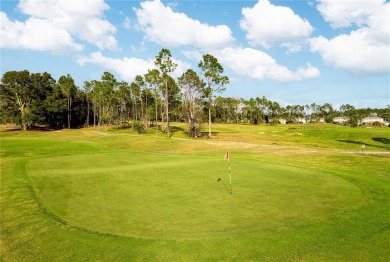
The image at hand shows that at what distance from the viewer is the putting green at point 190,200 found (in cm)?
934

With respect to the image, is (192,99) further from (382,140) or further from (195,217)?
(195,217)

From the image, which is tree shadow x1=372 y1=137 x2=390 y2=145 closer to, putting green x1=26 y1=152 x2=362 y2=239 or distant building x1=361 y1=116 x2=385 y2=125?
putting green x1=26 y1=152 x2=362 y2=239

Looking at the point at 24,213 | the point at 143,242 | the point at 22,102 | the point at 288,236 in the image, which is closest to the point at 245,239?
the point at 288,236

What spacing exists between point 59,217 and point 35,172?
10.8m

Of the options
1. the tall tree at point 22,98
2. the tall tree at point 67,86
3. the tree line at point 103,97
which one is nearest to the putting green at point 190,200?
the tree line at point 103,97

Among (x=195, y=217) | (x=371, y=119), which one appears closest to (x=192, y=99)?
(x=195, y=217)

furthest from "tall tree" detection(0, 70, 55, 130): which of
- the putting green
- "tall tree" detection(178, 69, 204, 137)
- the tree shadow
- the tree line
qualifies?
the tree shadow

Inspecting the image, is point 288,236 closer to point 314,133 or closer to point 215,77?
point 215,77

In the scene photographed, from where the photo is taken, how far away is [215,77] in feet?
189

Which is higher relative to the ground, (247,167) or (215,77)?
(215,77)

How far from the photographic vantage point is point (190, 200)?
473 inches

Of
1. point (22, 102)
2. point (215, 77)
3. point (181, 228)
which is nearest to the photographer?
point (181, 228)

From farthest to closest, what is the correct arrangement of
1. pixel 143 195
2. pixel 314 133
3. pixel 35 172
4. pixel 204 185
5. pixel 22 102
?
pixel 22 102, pixel 314 133, pixel 35 172, pixel 204 185, pixel 143 195

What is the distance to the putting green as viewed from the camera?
30.6ft
